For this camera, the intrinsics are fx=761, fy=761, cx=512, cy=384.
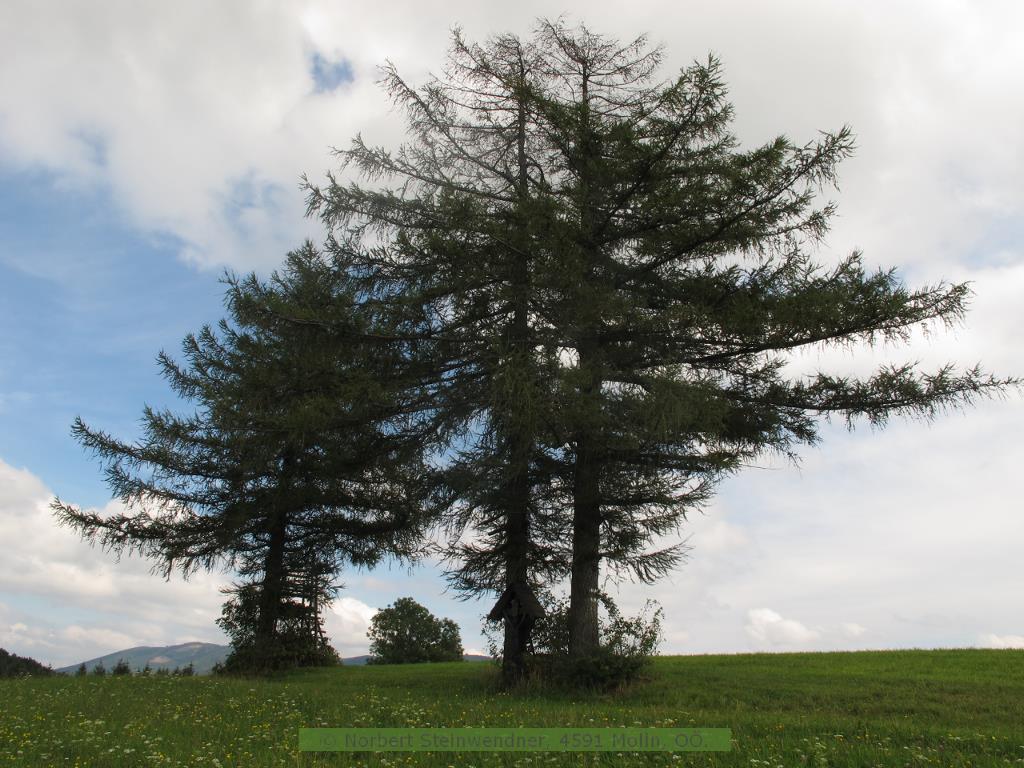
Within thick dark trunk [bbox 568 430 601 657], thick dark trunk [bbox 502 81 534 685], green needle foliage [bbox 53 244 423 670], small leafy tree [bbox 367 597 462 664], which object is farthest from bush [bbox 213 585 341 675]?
thick dark trunk [bbox 568 430 601 657]

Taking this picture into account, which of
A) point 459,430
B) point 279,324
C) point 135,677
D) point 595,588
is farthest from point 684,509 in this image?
point 135,677

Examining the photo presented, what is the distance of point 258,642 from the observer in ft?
70.8

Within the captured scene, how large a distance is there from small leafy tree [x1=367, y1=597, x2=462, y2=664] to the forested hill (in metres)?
11.0

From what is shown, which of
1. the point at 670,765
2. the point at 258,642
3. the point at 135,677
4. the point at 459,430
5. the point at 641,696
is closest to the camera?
the point at 670,765

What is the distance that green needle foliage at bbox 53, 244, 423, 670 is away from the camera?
15484 mm

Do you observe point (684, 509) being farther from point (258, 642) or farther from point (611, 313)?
point (258, 642)

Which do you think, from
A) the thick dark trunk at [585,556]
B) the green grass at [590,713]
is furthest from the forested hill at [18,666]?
the thick dark trunk at [585,556]

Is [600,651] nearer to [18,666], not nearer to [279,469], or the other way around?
[279,469]

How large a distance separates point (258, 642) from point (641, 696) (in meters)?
12.6

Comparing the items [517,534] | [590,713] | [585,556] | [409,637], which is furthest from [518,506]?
[409,637]

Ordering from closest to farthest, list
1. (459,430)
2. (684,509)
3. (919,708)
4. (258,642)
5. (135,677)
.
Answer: (919,708) < (684,509) < (459,430) < (135,677) < (258,642)

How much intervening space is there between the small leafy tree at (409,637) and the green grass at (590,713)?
10632mm

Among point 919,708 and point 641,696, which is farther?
point 641,696

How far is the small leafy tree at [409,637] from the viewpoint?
28953mm
